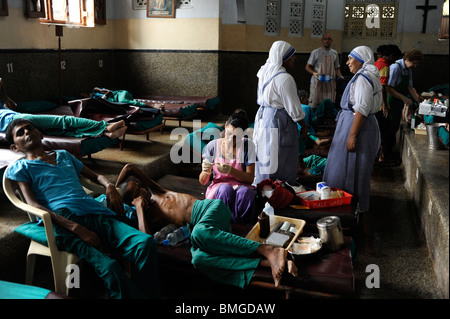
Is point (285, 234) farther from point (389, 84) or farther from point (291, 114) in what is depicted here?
point (389, 84)

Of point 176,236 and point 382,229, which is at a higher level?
point 176,236

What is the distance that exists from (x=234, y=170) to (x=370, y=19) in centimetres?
760

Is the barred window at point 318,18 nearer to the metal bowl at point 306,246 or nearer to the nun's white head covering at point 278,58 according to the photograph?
the nun's white head covering at point 278,58

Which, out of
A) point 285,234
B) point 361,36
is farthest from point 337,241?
point 361,36

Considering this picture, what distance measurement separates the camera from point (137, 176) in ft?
10.5

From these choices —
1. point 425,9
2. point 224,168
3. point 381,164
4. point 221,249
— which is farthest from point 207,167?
point 425,9

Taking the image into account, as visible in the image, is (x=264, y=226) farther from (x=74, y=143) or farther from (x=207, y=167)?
(x=74, y=143)

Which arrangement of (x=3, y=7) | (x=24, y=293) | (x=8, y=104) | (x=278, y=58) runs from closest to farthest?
(x=24, y=293), (x=278, y=58), (x=8, y=104), (x=3, y=7)

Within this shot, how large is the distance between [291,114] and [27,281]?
8.12ft

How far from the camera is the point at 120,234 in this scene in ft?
8.81

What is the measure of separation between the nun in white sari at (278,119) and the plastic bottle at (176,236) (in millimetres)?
1419

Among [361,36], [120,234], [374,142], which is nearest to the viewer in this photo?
[120,234]

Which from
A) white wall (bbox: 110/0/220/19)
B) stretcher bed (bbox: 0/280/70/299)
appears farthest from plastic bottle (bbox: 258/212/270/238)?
white wall (bbox: 110/0/220/19)

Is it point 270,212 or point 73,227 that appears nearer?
point 73,227
